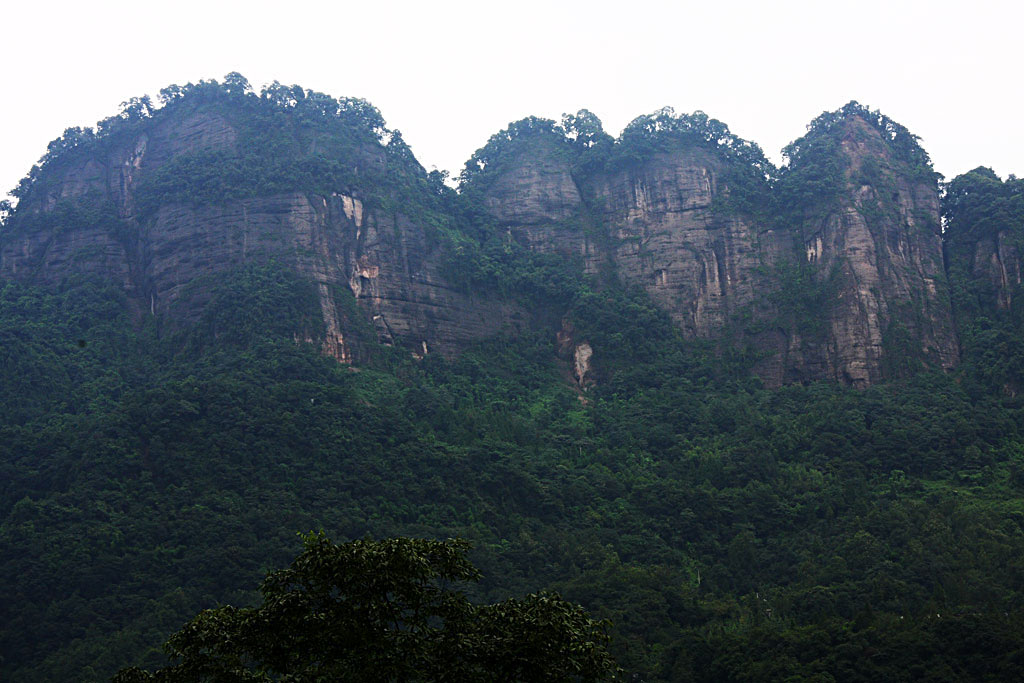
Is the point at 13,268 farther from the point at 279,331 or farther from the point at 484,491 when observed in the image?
the point at 484,491

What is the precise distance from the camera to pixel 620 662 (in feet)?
114

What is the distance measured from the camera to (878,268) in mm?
60125

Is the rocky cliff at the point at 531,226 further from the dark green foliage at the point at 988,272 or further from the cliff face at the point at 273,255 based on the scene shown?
the dark green foliage at the point at 988,272

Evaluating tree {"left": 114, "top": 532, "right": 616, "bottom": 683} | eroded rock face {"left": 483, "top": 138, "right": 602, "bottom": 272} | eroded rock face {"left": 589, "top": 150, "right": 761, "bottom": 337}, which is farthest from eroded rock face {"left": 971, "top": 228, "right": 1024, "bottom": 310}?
tree {"left": 114, "top": 532, "right": 616, "bottom": 683}

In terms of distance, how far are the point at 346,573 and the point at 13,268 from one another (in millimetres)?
54599

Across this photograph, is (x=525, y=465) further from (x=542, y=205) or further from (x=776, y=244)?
(x=542, y=205)

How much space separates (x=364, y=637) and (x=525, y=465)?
33747 mm

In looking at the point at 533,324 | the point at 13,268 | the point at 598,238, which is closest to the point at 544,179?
the point at 598,238

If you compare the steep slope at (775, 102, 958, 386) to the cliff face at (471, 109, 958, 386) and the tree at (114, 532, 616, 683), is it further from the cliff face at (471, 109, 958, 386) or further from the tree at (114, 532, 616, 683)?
the tree at (114, 532, 616, 683)

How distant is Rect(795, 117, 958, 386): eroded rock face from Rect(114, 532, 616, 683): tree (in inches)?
1763

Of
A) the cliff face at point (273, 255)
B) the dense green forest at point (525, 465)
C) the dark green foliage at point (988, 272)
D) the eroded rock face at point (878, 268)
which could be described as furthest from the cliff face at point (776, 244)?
the cliff face at point (273, 255)

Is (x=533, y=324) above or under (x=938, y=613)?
above

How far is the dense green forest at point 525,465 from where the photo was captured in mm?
36531

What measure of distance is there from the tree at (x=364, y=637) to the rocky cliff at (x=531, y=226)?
41.4 m
